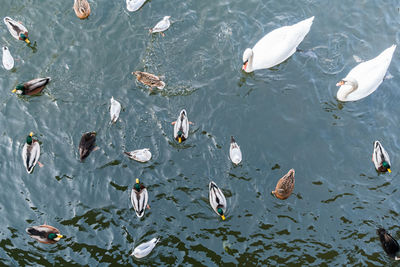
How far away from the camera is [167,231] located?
9.99 meters

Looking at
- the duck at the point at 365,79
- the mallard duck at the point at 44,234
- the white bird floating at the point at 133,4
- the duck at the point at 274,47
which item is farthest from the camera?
the white bird floating at the point at 133,4

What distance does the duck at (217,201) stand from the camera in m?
9.93

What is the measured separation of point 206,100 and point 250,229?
4003mm

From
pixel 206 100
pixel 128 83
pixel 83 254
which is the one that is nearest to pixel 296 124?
pixel 206 100

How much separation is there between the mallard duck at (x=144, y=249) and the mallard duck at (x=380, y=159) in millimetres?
6573

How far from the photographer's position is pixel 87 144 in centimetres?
1052

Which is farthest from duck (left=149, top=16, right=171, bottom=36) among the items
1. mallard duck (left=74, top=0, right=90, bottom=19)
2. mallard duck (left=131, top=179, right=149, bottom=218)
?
mallard duck (left=131, top=179, right=149, bottom=218)

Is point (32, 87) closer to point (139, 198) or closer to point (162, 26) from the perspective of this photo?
point (162, 26)

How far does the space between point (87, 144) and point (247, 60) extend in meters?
5.33

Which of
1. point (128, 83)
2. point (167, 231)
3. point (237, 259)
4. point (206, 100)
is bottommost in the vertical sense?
point (237, 259)

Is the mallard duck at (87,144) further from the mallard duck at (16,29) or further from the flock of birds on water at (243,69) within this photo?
the mallard duck at (16,29)

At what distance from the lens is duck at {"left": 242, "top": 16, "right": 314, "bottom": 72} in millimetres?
11477

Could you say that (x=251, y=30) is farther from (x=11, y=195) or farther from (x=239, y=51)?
(x=11, y=195)

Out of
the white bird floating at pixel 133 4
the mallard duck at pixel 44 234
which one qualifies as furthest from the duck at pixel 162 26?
the mallard duck at pixel 44 234
